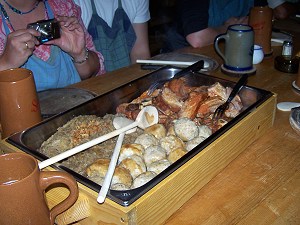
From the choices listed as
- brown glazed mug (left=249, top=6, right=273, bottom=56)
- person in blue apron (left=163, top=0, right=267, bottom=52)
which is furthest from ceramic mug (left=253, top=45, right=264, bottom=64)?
person in blue apron (left=163, top=0, right=267, bottom=52)

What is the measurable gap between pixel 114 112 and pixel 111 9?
1.12 m

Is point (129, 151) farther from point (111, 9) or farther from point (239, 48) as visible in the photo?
point (111, 9)

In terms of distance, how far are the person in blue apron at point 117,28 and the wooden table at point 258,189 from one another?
124 cm

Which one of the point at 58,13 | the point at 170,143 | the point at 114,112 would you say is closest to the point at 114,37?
the point at 58,13

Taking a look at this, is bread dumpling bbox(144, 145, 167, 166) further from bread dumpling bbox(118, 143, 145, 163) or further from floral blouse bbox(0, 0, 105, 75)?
floral blouse bbox(0, 0, 105, 75)

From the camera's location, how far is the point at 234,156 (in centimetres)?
102

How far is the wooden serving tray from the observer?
72cm

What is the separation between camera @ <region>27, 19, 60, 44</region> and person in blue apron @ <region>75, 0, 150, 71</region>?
0.61m

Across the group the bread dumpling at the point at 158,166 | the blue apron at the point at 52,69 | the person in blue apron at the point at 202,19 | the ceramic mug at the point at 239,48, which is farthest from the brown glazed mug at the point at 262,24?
the bread dumpling at the point at 158,166

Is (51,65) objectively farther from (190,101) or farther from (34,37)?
(190,101)

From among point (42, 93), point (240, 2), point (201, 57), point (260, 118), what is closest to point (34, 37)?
point (42, 93)

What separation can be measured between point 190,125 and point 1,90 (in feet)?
1.75

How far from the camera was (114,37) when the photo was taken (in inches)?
86.0

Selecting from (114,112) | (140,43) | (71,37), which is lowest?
(140,43)
